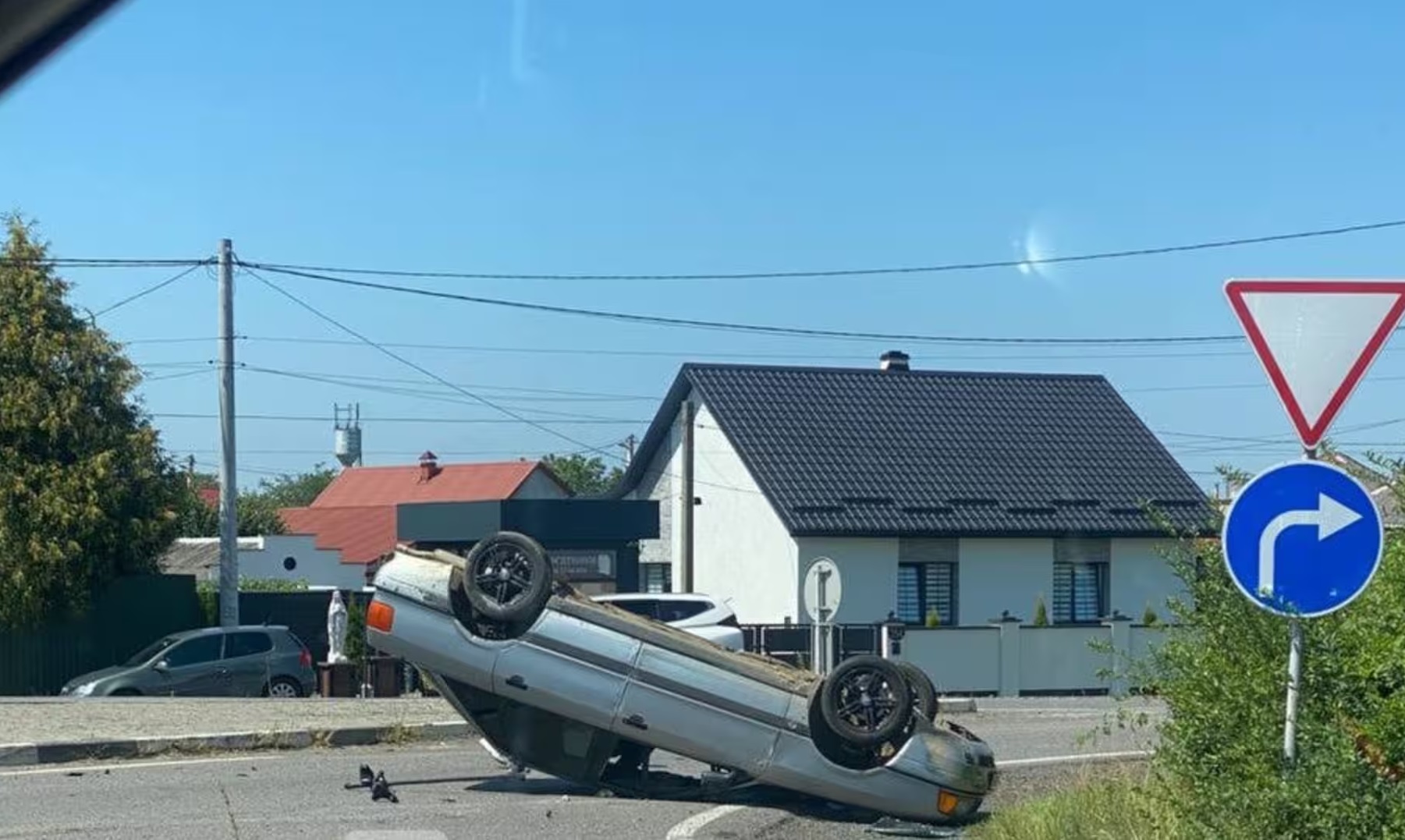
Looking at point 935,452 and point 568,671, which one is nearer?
point 568,671

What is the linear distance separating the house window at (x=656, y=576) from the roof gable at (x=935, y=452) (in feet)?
6.74

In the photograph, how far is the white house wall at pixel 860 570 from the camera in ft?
126

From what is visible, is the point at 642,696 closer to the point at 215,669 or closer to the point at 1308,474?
the point at 1308,474

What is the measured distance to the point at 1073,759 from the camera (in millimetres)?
16625

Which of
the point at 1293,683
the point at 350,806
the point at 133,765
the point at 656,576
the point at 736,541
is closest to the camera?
the point at 1293,683

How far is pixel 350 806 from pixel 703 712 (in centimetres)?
252

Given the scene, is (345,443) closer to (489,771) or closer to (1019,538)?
(1019,538)

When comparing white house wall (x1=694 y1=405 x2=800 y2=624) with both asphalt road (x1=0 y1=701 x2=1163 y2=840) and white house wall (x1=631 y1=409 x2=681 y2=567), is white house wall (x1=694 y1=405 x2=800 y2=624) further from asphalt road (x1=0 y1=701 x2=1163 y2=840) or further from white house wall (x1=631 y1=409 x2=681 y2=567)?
asphalt road (x1=0 y1=701 x2=1163 y2=840)

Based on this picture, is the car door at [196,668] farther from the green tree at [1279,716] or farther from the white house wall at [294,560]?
the white house wall at [294,560]

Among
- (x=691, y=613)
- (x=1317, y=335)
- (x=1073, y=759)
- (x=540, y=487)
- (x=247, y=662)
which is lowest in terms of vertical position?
(x=1073, y=759)

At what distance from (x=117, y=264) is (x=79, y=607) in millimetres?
6799

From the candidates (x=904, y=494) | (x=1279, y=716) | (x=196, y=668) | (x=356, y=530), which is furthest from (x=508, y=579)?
(x=356, y=530)

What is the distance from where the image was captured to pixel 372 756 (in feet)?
53.9

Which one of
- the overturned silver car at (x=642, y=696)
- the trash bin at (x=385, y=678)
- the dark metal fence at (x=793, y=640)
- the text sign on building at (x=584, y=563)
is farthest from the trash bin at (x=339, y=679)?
the overturned silver car at (x=642, y=696)
